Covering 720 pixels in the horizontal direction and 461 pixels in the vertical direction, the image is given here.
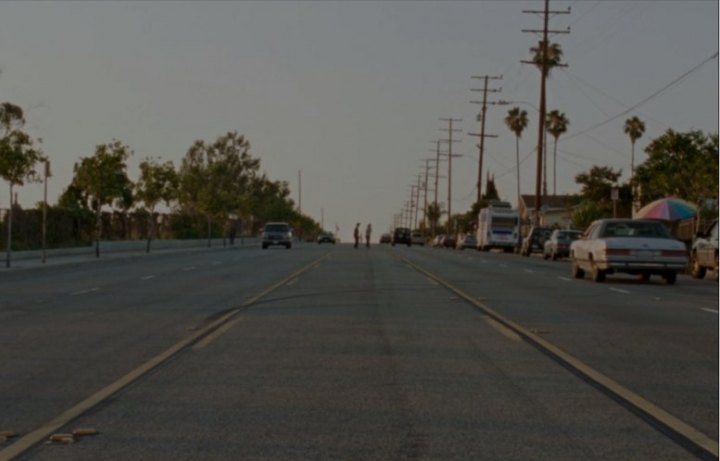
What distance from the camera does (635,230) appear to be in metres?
32.1

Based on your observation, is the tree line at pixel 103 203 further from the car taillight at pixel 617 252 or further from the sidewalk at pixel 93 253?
the car taillight at pixel 617 252

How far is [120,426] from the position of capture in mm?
8867

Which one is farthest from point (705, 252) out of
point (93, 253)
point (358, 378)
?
point (93, 253)

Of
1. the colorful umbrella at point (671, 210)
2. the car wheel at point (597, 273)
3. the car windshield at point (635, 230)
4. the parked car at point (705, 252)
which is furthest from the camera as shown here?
the colorful umbrella at point (671, 210)

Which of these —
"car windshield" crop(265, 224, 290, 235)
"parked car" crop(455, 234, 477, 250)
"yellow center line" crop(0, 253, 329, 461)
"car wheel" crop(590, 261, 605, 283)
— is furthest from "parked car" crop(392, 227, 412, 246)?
"yellow center line" crop(0, 253, 329, 461)

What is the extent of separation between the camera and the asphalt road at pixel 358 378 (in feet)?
27.2

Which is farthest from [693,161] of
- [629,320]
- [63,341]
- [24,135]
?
[63,341]

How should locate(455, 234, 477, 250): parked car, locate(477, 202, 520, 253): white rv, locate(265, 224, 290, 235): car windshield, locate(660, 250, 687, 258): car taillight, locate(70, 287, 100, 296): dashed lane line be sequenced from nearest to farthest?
locate(70, 287, 100, 296): dashed lane line
locate(660, 250, 687, 258): car taillight
locate(265, 224, 290, 235): car windshield
locate(477, 202, 520, 253): white rv
locate(455, 234, 477, 250): parked car

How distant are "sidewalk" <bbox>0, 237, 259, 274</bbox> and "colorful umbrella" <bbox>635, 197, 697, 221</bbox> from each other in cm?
2225

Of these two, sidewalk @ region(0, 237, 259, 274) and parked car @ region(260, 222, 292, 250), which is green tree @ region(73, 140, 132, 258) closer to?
sidewalk @ region(0, 237, 259, 274)

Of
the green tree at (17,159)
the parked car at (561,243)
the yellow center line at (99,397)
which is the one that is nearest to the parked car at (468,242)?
the parked car at (561,243)

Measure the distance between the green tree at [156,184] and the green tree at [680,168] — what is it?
25.6 meters

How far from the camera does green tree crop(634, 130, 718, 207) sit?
58.3 meters

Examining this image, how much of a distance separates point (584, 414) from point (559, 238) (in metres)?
50.4
